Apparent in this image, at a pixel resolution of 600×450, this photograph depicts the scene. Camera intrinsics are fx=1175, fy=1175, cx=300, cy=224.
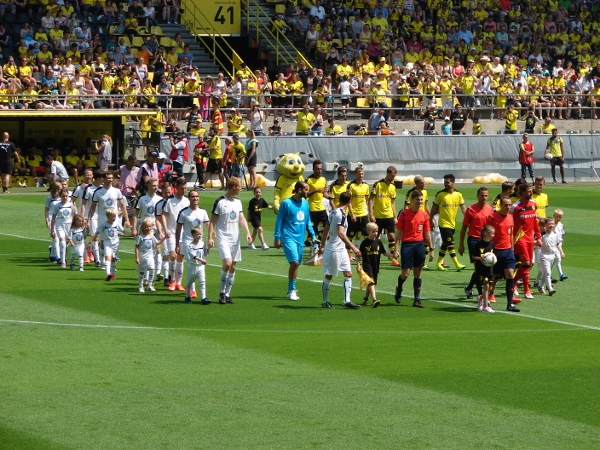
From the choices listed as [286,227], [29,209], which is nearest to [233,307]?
[286,227]

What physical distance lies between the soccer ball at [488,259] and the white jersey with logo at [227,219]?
3.87 metres

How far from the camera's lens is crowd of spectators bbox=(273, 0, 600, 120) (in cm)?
4553

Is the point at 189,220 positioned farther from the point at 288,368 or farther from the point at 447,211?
the point at 447,211

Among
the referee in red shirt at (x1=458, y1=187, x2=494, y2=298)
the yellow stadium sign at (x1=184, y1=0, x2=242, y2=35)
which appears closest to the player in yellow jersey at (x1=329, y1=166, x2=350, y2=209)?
the referee in red shirt at (x1=458, y1=187, x2=494, y2=298)

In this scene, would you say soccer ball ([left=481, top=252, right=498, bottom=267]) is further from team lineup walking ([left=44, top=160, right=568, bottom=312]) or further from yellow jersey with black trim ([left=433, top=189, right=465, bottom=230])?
yellow jersey with black trim ([left=433, top=189, right=465, bottom=230])

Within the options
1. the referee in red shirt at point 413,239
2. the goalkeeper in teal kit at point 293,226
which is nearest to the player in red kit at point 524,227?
the referee in red shirt at point 413,239

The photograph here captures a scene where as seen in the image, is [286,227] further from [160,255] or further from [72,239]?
[72,239]

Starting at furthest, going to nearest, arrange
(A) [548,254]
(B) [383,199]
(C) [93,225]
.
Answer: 1. (C) [93,225]
2. (B) [383,199]
3. (A) [548,254]

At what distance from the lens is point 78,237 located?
74.2 feet

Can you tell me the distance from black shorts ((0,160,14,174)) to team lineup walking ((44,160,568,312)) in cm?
1316

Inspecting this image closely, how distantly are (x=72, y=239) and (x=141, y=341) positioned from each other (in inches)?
289

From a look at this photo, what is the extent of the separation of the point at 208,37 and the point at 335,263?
33.6m

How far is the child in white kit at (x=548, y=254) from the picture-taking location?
809 inches

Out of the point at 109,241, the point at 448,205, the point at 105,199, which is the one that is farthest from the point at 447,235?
the point at 105,199
